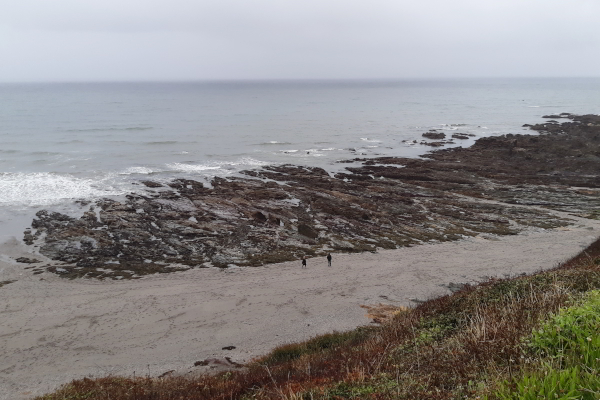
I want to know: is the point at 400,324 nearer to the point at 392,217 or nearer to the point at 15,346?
the point at 15,346

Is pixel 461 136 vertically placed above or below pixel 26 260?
above

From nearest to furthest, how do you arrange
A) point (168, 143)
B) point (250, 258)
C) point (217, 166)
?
point (250, 258)
point (217, 166)
point (168, 143)

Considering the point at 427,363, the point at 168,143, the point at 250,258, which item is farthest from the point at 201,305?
the point at 168,143

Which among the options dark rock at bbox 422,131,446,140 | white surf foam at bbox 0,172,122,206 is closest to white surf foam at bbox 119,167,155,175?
white surf foam at bbox 0,172,122,206

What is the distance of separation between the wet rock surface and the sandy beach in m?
1.56

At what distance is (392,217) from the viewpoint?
28.4 meters

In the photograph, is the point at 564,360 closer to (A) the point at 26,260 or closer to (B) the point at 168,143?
(A) the point at 26,260

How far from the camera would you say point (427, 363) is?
18.7 feet

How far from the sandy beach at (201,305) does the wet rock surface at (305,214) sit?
156 centimetres

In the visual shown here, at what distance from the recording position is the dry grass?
4750mm

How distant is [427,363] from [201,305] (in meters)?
13.5

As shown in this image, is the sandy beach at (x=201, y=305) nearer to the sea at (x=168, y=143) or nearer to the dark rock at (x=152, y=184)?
the sea at (x=168, y=143)

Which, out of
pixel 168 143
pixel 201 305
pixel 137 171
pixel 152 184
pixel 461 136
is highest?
pixel 461 136

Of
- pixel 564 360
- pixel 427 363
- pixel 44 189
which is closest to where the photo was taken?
pixel 564 360
